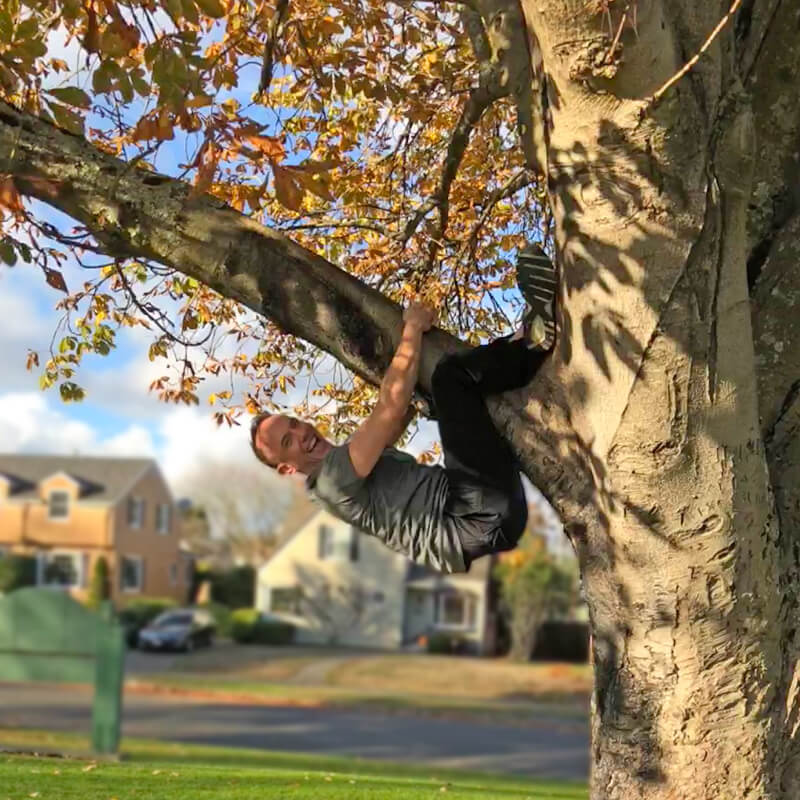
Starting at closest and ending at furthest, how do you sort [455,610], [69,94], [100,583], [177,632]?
1. [69,94]
2. [177,632]
3. [100,583]
4. [455,610]

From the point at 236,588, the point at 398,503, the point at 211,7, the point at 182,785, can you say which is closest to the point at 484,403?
the point at 398,503

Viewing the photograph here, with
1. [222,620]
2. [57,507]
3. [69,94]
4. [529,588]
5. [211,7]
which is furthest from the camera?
[57,507]

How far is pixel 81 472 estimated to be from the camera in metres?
49.5

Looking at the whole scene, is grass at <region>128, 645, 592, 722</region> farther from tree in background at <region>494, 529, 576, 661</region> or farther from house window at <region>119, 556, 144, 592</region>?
house window at <region>119, 556, 144, 592</region>

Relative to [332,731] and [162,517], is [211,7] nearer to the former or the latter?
[332,731]

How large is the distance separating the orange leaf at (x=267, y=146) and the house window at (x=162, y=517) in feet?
161

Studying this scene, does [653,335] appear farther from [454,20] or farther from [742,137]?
[454,20]

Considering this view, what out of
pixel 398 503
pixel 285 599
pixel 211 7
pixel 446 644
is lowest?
pixel 446 644

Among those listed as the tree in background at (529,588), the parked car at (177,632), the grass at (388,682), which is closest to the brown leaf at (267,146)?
the grass at (388,682)

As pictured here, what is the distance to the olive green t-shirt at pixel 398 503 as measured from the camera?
4004 mm

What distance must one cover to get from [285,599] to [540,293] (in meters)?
46.5

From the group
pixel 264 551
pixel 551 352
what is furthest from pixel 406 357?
pixel 264 551

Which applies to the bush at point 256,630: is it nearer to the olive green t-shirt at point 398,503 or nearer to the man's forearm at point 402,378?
the olive green t-shirt at point 398,503

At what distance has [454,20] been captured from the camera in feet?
25.0
